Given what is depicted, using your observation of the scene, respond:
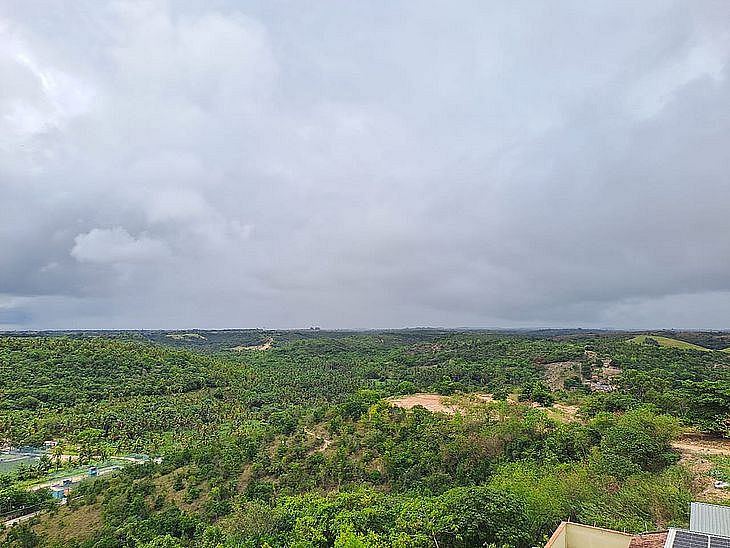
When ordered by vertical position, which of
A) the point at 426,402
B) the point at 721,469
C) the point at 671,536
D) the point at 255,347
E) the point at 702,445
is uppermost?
the point at 671,536

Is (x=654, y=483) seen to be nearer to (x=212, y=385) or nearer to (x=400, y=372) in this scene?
(x=400, y=372)

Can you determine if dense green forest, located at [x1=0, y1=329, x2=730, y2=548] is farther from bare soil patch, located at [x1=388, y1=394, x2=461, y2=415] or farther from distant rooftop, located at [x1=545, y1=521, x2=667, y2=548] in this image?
distant rooftop, located at [x1=545, y1=521, x2=667, y2=548]

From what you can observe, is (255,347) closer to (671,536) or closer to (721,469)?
(721,469)

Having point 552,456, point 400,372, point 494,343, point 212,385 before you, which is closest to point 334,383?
point 400,372

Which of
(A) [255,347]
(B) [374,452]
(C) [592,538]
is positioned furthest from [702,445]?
(A) [255,347]

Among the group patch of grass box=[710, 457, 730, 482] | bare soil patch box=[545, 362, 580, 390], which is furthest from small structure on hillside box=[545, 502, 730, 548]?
bare soil patch box=[545, 362, 580, 390]

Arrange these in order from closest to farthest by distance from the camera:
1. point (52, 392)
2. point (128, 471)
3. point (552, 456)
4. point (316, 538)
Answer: point (316, 538), point (552, 456), point (128, 471), point (52, 392)
